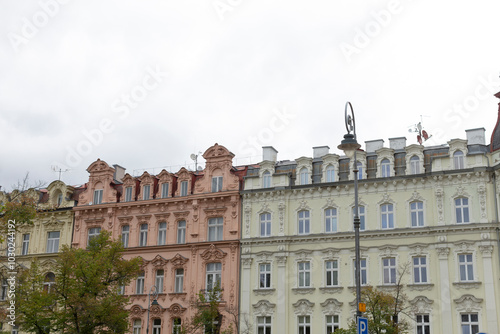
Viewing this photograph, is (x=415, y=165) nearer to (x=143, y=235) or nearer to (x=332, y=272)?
(x=332, y=272)

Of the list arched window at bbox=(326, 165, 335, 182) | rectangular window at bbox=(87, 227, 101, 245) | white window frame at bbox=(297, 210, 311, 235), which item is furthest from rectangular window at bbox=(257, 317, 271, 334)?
rectangular window at bbox=(87, 227, 101, 245)

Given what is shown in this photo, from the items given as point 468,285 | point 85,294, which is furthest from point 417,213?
point 85,294

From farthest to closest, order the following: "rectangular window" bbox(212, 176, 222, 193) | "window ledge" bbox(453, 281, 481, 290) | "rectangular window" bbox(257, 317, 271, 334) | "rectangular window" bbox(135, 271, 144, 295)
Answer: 1. "rectangular window" bbox(135, 271, 144, 295)
2. "rectangular window" bbox(212, 176, 222, 193)
3. "rectangular window" bbox(257, 317, 271, 334)
4. "window ledge" bbox(453, 281, 481, 290)

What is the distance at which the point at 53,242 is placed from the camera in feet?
185

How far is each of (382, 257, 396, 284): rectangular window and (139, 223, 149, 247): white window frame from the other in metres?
19.3

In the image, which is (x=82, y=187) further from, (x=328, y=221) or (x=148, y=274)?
(x=328, y=221)

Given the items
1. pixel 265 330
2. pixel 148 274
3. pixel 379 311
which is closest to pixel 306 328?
pixel 265 330

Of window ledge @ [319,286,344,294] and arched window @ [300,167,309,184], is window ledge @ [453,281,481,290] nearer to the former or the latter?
window ledge @ [319,286,344,294]

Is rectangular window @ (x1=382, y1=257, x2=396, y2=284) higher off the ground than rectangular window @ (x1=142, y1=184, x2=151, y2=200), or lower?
lower

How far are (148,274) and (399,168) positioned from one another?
2103 centimetres

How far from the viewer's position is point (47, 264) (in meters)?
55.2

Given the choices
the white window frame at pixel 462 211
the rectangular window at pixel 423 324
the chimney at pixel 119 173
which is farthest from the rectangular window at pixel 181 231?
the white window frame at pixel 462 211

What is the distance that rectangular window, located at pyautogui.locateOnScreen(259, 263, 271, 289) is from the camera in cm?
4712

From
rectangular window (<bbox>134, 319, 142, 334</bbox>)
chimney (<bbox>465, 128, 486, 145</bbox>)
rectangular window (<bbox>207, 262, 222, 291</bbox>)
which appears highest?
chimney (<bbox>465, 128, 486, 145</bbox>)
